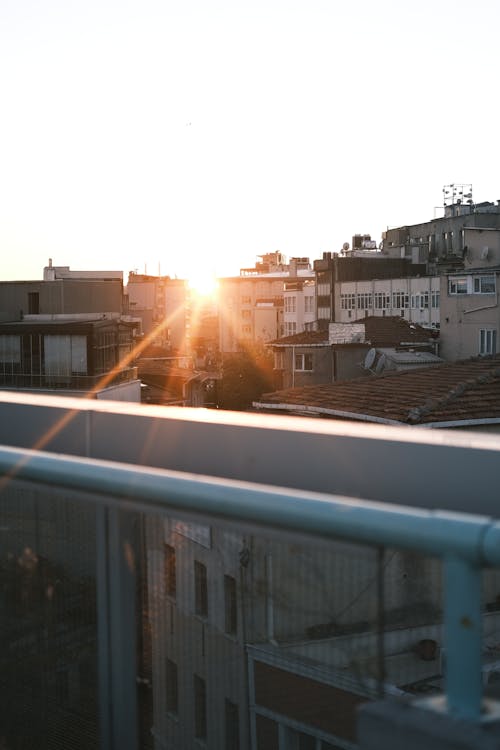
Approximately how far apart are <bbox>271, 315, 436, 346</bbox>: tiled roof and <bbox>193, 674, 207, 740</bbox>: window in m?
38.4

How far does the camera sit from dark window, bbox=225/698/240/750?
1902mm

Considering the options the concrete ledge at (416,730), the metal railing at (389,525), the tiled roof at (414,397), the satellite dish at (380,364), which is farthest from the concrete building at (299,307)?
the concrete ledge at (416,730)

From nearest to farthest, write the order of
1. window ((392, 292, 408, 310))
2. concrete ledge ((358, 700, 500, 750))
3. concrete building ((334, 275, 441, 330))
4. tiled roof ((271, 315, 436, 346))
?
1. concrete ledge ((358, 700, 500, 750))
2. tiled roof ((271, 315, 436, 346))
3. concrete building ((334, 275, 441, 330))
4. window ((392, 292, 408, 310))

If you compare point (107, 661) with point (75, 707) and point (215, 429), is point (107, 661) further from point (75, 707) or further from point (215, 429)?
point (215, 429)

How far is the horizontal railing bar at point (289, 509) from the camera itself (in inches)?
54.7

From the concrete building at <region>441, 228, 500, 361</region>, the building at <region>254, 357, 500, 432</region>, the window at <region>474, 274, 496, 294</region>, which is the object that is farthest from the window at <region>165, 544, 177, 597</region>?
the window at <region>474, 274, 496, 294</region>

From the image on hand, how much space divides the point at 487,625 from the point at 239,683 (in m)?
0.50

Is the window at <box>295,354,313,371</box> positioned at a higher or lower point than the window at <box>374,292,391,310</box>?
lower

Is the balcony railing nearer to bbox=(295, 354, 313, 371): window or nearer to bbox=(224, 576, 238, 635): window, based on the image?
A: bbox=(295, 354, 313, 371): window

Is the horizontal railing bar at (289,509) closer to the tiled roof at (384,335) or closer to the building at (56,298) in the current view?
the building at (56,298)

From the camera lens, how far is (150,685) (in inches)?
79.7

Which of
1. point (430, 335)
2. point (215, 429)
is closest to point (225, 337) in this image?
point (430, 335)

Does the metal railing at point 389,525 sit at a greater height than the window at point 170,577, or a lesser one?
greater

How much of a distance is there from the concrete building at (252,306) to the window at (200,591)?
8909 cm
